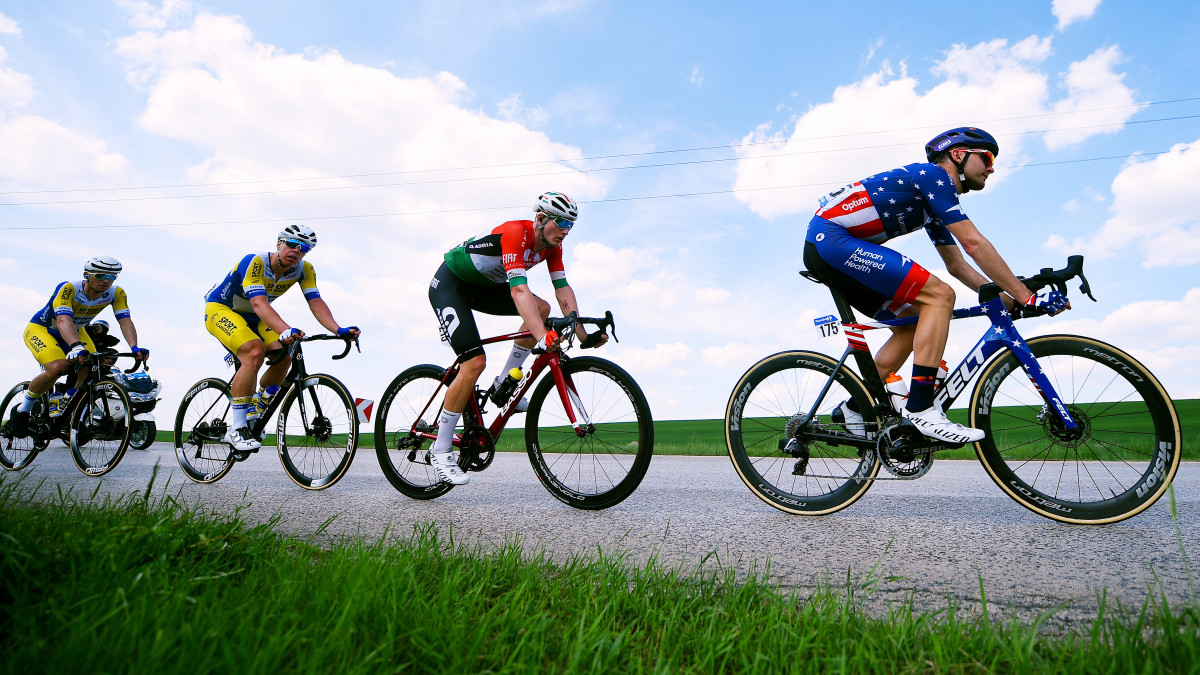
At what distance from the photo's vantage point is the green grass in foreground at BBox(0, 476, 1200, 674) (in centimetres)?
157

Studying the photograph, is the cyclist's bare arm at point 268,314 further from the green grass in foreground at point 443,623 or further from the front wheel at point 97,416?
the green grass in foreground at point 443,623

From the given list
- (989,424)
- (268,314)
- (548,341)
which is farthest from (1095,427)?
(268,314)

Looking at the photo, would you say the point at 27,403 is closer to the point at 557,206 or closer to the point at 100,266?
the point at 100,266

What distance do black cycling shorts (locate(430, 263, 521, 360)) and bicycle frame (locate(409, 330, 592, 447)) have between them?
107mm

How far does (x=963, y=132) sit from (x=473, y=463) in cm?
412

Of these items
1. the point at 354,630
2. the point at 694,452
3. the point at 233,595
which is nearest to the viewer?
the point at 354,630

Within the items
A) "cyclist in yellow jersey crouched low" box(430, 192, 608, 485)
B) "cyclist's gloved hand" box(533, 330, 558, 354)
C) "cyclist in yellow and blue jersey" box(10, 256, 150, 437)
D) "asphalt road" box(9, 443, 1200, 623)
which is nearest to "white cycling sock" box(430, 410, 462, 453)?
"cyclist in yellow jersey crouched low" box(430, 192, 608, 485)

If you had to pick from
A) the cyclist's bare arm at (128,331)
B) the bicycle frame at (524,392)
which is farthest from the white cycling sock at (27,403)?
the bicycle frame at (524,392)

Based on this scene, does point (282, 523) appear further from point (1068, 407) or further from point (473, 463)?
point (1068, 407)

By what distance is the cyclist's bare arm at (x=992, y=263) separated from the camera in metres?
3.74

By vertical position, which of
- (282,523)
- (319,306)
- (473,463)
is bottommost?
(282,523)

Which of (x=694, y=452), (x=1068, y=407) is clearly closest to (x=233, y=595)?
(x=1068, y=407)

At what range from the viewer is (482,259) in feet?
16.2

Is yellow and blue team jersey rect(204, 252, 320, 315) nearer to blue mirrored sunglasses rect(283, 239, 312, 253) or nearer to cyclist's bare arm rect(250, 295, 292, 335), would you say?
cyclist's bare arm rect(250, 295, 292, 335)
